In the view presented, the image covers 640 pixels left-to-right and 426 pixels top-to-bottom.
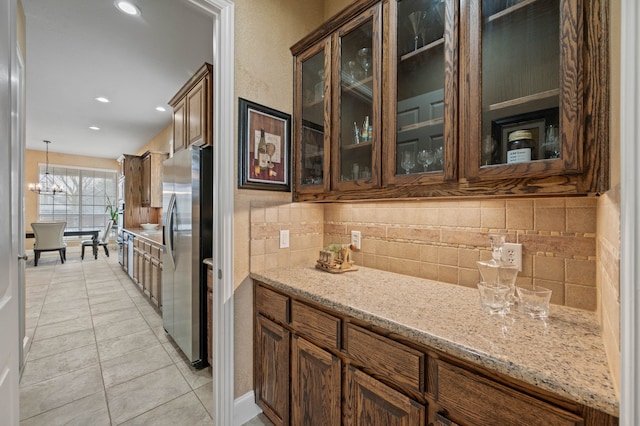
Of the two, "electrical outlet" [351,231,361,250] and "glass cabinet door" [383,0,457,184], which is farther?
"electrical outlet" [351,231,361,250]

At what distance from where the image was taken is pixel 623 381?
0.51 meters

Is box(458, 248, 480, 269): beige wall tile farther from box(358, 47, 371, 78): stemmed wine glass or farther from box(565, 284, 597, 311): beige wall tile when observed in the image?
box(358, 47, 371, 78): stemmed wine glass

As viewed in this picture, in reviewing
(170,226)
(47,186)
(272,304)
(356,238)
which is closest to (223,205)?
(272,304)

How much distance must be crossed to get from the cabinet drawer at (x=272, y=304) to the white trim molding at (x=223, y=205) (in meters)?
0.17

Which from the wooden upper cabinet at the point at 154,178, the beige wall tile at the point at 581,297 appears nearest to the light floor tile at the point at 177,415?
the beige wall tile at the point at 581,297

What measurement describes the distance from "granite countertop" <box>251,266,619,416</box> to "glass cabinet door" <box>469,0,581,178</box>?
52cm

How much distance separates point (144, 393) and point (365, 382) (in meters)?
1.77

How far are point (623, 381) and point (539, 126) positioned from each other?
74 cm

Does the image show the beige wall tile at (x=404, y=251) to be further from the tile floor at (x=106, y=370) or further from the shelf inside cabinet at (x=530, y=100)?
the tile floor at (x=106, y=370)

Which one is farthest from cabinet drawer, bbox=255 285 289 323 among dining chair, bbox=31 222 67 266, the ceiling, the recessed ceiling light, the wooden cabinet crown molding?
dining chair, bbox=31 222 67 266

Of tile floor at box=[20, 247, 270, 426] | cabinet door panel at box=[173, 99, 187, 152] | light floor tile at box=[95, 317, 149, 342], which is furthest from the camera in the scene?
light floor tile at box=[95, 317, 149, 342]

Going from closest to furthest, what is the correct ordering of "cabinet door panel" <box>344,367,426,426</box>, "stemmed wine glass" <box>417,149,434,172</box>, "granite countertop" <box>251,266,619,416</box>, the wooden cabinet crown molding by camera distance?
"granite countertop" <box>251,266,619,416</box>
"cabinet door panel" <box>344,367,426,426</box>
"stemmed wine glass" <box>417,149,434,172</box>
the wooden cabinet crown molding

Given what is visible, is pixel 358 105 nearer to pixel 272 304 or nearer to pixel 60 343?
pixel 272 304

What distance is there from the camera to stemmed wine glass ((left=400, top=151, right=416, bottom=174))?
1.20 metres
